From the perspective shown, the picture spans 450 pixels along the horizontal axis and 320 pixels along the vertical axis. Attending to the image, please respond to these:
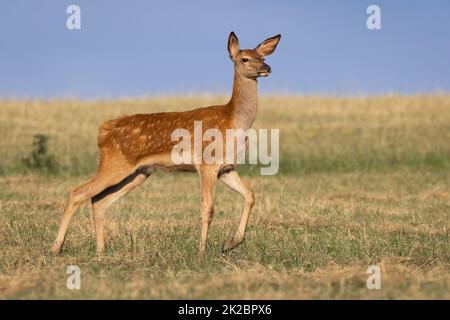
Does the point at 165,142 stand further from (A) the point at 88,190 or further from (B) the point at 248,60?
(B) the point at 248,60

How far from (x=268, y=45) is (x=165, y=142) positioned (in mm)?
1791

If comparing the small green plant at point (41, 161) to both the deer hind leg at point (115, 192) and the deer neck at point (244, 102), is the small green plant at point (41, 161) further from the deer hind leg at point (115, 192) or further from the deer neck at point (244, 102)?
the deer neck at point (244, 102)

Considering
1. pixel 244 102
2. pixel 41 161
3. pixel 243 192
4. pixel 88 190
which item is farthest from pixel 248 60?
pixel 41 161

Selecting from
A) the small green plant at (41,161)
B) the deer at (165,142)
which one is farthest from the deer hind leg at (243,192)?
the small green plant at (41,161)

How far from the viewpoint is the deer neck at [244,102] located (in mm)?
10617

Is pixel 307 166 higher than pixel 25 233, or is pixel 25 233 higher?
pixel 307 166

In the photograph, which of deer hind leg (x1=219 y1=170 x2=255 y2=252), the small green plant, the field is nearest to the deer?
deer hind leg (x1=219 y1=170 x2=255 y2=252)

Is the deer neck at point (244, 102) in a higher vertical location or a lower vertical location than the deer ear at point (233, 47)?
lower

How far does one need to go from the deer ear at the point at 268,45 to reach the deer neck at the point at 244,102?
458 mm

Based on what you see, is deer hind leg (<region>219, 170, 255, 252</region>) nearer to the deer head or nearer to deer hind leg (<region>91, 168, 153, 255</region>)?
deer hind leg (<region>91, 168, 153, 255</region>)

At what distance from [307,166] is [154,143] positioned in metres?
13.9
